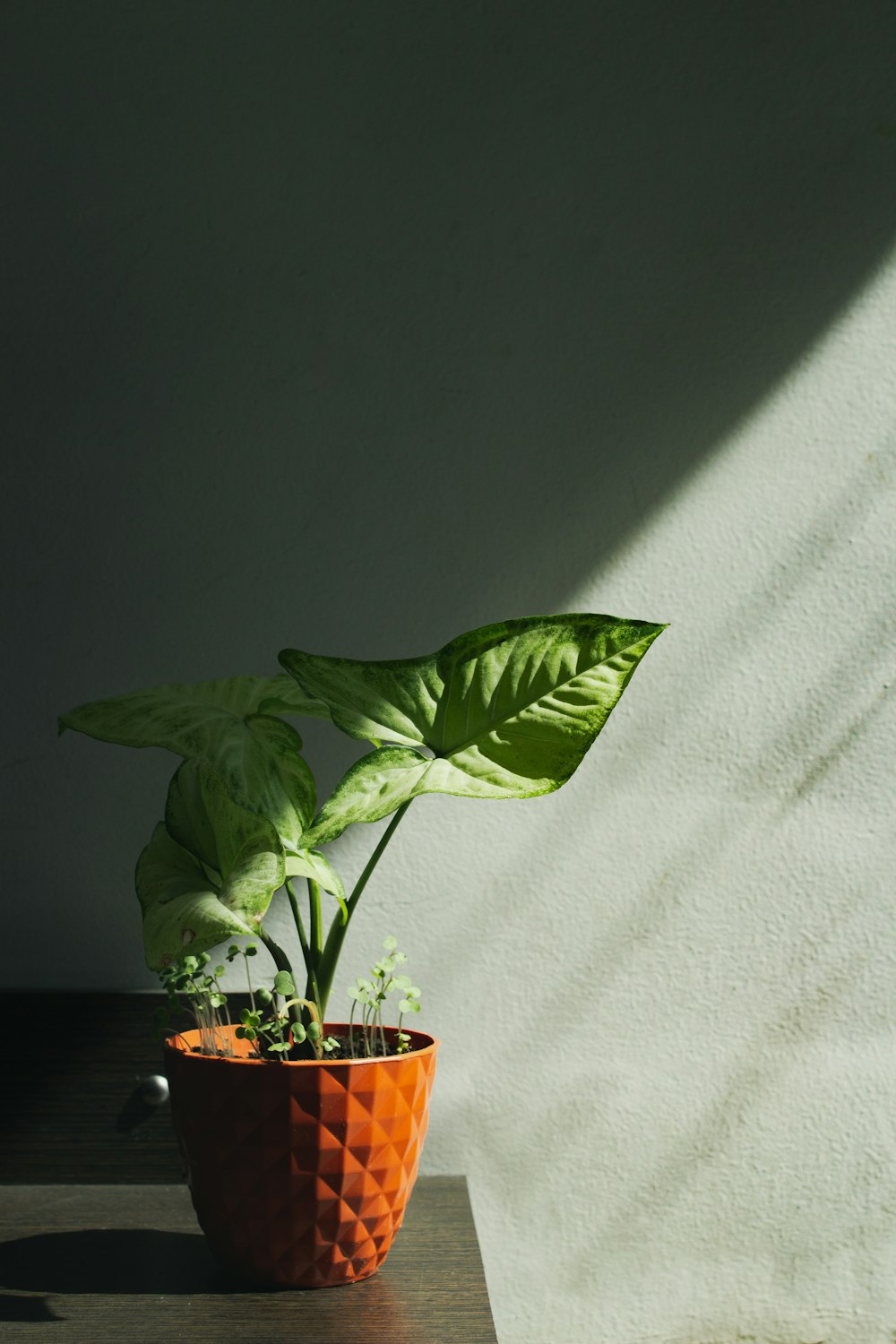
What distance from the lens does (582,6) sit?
3.81ft

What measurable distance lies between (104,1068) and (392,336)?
2.66ft

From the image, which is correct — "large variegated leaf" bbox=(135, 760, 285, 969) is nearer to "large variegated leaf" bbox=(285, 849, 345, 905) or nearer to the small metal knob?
"large variegated leaf" bbox=(285, 849, 345, 905)

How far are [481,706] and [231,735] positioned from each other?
0.64ft

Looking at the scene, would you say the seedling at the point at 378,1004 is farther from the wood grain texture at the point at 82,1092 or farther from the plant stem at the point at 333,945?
the wood grain texture at the point at 82,1092

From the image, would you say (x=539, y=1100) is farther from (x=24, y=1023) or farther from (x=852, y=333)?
(x=852, y=333)

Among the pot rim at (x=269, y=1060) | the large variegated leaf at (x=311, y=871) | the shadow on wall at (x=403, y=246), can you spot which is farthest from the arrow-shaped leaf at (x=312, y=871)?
Result: the shadow on wall at (x=403, y=246)

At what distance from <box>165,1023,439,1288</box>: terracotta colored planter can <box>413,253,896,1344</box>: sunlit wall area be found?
0.28m

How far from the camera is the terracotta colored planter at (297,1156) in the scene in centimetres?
78

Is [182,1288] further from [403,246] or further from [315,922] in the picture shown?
[403,246]

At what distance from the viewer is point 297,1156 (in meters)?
0.78

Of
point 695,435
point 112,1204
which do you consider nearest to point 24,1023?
point 112,1204

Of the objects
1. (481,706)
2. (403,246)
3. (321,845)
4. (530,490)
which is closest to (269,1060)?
(321,845)

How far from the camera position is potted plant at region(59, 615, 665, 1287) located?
30.0 inches

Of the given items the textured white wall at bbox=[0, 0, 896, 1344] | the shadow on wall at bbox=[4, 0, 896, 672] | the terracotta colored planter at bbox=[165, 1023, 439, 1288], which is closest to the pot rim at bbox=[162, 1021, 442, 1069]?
the terracotta colored planter at bbox=[165, 1023, 439, 1288]
